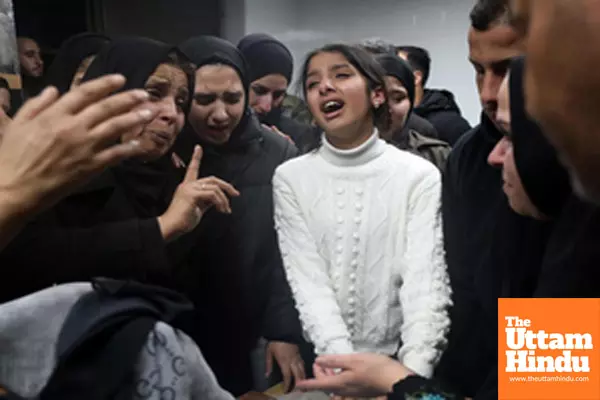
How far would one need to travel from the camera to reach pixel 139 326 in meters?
0.57

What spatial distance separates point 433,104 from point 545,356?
360 millimetres

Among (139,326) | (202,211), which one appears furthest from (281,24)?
(139,326)

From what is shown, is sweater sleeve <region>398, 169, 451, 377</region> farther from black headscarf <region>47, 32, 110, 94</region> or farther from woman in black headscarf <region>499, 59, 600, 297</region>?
black headscarf <region>47, 32, 110, 94</region>

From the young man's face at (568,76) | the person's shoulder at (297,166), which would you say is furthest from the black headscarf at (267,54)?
the young man's face at (568,76)

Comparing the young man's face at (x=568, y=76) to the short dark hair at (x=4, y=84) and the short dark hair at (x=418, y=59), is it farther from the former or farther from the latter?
the short dark hair at (x=4, y=84)

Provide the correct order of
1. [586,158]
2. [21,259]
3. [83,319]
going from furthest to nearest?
[21,259] < [83,319] < [586,158]

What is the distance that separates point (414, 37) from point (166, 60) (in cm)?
34

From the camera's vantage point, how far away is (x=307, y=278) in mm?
750

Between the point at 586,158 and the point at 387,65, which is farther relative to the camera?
the point at 387,65

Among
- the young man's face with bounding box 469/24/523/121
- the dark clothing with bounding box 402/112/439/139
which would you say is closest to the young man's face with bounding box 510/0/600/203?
the young man's face with bounding box 469/24/523/121

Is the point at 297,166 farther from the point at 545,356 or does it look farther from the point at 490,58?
the point at 545,356

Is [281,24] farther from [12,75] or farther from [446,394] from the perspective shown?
[446,394]

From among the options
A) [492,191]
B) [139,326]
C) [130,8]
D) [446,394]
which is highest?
[130,8]

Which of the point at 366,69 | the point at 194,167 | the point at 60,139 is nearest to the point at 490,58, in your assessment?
the point at 366,69
